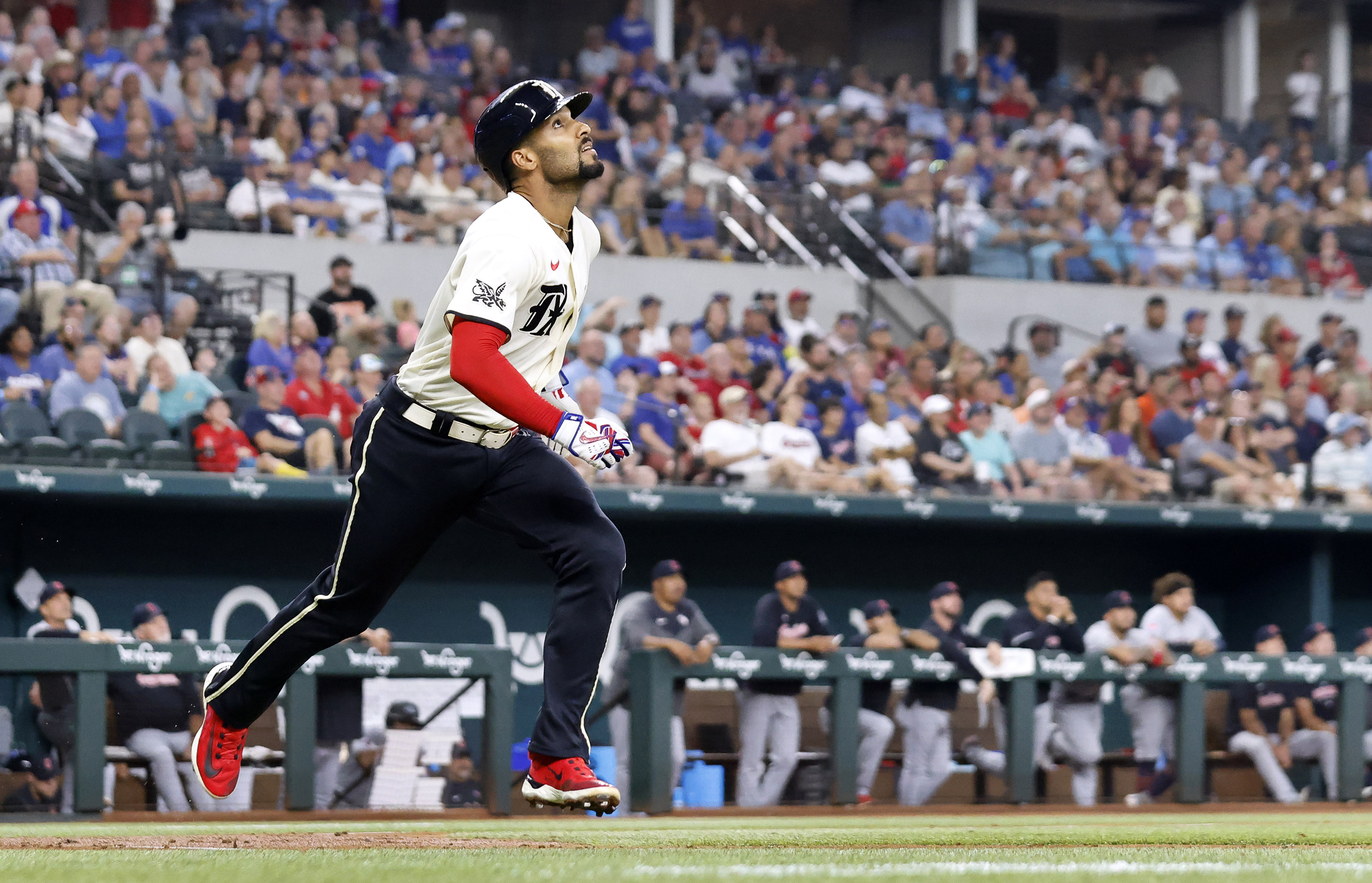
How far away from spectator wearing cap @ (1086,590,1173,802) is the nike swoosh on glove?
255 inches

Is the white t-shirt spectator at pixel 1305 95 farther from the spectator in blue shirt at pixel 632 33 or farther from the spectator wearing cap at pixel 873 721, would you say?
the spectator wearing cap at pixel 873 721

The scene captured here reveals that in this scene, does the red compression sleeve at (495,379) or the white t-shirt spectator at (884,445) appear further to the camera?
the white t-shirt spectator at (884,445)

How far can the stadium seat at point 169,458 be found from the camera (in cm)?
1014

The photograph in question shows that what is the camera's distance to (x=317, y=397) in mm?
10859

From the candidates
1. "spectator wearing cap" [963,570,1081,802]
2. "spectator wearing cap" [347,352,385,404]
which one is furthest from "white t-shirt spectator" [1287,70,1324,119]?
"spectator wearing cap" [347,352,385,404]

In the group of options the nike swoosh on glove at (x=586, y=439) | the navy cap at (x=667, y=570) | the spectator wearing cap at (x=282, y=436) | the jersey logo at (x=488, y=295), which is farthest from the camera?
the spectator wearing cap at (x=282, y=436)

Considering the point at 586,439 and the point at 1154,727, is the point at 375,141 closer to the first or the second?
the point at 1154,727

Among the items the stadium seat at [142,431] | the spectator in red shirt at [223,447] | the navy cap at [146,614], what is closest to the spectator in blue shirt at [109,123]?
the stadium seat at [142,431]

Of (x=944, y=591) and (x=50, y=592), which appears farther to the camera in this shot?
(x=944, y=591)

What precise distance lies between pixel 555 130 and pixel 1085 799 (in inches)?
256

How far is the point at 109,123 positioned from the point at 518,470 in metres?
9.66

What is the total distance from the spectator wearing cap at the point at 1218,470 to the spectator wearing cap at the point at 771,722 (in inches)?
154

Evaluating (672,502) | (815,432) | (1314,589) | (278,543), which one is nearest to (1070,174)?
(1314,589)

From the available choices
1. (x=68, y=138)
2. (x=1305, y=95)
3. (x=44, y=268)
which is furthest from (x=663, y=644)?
(x=1305, y=95)
